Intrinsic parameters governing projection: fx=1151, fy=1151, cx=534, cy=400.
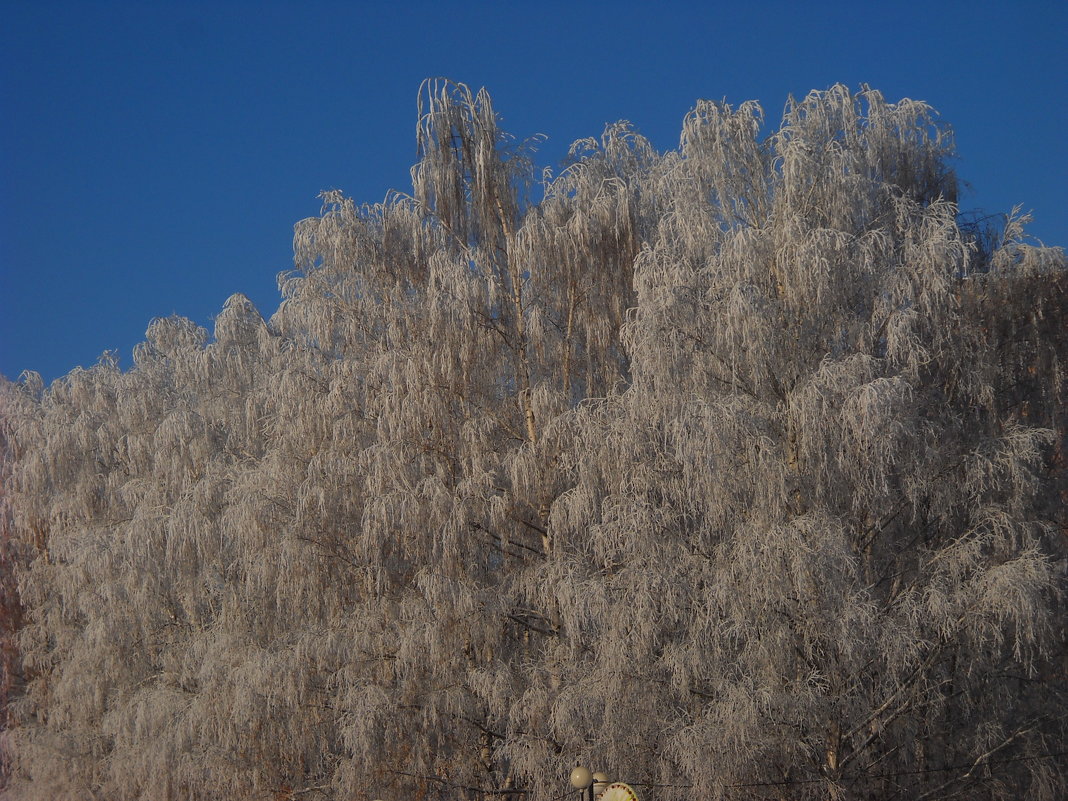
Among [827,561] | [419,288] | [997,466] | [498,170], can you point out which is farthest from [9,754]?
[997,466]

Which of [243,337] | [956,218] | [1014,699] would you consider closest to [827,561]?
[1014,699]

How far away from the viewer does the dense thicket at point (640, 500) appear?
35.8 ft

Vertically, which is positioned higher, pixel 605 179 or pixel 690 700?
pixel 605 179

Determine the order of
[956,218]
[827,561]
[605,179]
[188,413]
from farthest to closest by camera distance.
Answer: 1. [188,413]
2. [605,179]
3. [956,218]
4. [827,561]

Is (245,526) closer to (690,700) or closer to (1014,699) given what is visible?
(690,700)

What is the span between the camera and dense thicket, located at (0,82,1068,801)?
35.8 ft

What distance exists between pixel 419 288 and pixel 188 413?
533 centimetres

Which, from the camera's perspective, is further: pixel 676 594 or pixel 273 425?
pixel 273 425

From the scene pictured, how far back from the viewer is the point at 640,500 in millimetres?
11539

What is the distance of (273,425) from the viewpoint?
48.4 ft

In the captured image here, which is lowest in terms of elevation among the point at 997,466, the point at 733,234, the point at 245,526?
the point at 997,466

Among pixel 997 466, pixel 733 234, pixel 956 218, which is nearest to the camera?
pixel 997 466

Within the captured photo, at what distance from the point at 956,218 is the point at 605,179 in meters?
4.13

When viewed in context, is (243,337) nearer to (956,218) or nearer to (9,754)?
(9,754)
